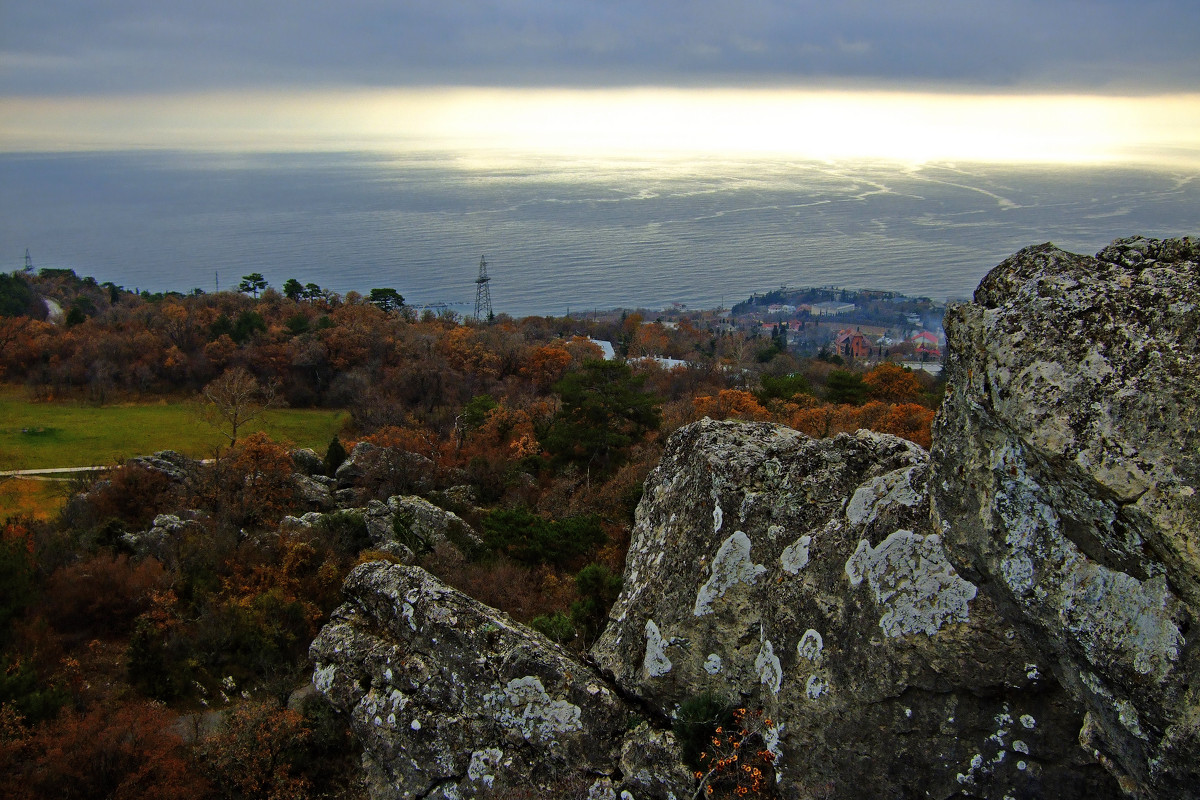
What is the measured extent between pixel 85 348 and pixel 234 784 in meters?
53.4

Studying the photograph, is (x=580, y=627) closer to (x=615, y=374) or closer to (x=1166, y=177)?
(x=615, y=374)

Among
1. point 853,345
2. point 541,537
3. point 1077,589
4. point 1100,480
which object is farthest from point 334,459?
point 853,345

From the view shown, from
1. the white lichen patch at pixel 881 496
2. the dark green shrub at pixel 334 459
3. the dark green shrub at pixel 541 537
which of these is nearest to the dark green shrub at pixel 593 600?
the dark green shrub at pixel 541 537

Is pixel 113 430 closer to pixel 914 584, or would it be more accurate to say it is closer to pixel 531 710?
pixel 531 710

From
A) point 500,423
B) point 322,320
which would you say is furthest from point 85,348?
point 500,423

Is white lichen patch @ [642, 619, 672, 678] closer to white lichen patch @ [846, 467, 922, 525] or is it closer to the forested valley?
the forested valley

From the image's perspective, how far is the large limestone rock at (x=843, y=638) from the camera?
22.8 ft

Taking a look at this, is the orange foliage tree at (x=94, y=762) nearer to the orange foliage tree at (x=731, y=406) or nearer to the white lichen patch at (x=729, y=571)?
the white lichen patch at (x=729, y=571)

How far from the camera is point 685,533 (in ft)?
35.5

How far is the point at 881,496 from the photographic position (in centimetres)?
816

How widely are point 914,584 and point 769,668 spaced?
2.18 metres

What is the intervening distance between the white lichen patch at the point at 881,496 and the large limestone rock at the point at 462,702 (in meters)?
4.33

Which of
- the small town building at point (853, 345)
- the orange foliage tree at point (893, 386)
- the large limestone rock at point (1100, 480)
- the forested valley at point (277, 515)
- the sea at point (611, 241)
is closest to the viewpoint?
the large limestone rock at point (1100, 480)

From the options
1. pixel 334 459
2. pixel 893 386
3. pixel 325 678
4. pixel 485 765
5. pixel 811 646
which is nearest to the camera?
pixel 811 646
